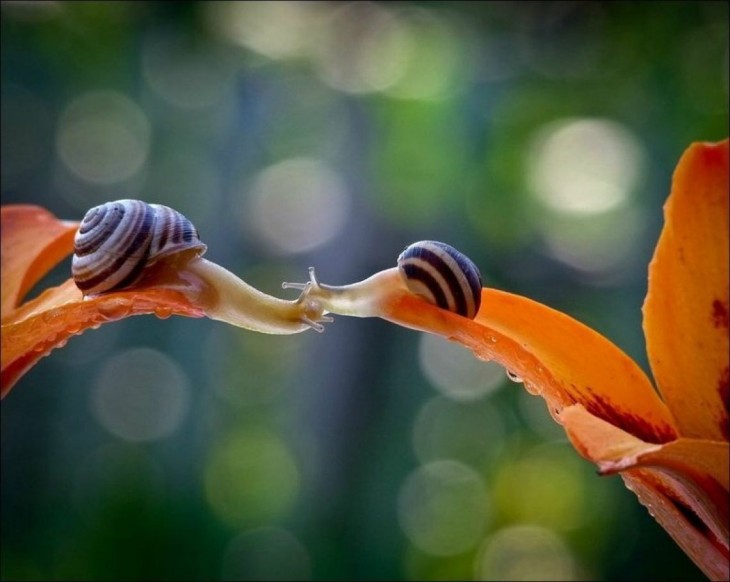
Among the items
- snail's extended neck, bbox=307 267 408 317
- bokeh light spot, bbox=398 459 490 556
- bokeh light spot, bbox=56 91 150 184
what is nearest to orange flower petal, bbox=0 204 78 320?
snail's extended neck, bbox=307 267 408 317

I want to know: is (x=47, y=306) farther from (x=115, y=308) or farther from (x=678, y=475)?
(x=678, y=475)

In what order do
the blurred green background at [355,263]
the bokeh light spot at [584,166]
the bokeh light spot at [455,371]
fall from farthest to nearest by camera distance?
the bokeh light spot at [455,371] < the bokeh light spot at [584,166] < the blurred green background at [355,263]

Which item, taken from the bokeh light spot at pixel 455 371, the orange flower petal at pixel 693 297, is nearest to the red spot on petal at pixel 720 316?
the orange flower petal at pixel 693 297

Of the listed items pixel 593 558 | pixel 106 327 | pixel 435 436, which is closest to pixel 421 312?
pixel 593 558

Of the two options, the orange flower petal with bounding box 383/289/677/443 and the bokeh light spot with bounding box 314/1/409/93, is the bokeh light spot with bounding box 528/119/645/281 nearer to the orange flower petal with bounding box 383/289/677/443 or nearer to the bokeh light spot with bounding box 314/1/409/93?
the bokeh light spot with bounding box 314/1/409/93

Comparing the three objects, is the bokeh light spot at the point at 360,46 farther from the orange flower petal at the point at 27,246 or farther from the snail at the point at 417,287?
the snail at the point at 417,287

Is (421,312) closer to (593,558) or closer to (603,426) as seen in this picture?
(603,426)

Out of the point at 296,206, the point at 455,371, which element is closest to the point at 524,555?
the point at 455,371
